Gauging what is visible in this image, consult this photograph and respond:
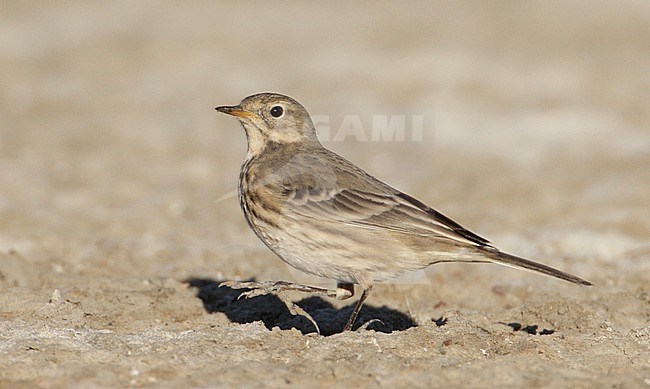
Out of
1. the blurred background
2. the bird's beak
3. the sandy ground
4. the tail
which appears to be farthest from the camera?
the blurred background

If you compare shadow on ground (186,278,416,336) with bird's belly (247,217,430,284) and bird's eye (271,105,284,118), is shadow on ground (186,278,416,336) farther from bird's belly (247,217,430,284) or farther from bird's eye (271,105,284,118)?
bird's eye (271,105,284,118)

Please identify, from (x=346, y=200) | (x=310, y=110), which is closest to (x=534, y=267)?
(x=346, y=200)

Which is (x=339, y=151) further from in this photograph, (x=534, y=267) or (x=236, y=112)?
(x=534, y=267)

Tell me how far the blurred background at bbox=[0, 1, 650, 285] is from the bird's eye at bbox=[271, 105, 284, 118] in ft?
5.66

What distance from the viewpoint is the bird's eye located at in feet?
25.4

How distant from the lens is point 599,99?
15.0m

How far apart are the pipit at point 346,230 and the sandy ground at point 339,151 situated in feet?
1.68

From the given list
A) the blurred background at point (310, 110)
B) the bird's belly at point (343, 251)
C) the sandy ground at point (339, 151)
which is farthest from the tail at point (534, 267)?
the blurred background at point (310, 110)

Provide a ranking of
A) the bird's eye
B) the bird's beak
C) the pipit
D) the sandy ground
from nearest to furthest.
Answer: the sandy ground → the pipit → the bird's beak → the bird's eye

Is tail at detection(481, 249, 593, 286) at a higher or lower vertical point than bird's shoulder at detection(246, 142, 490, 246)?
lower

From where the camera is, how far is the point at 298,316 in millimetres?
7242

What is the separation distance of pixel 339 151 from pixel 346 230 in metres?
6.62

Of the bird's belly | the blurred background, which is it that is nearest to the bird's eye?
the bird's belly

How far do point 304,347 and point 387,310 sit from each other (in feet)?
6.13
